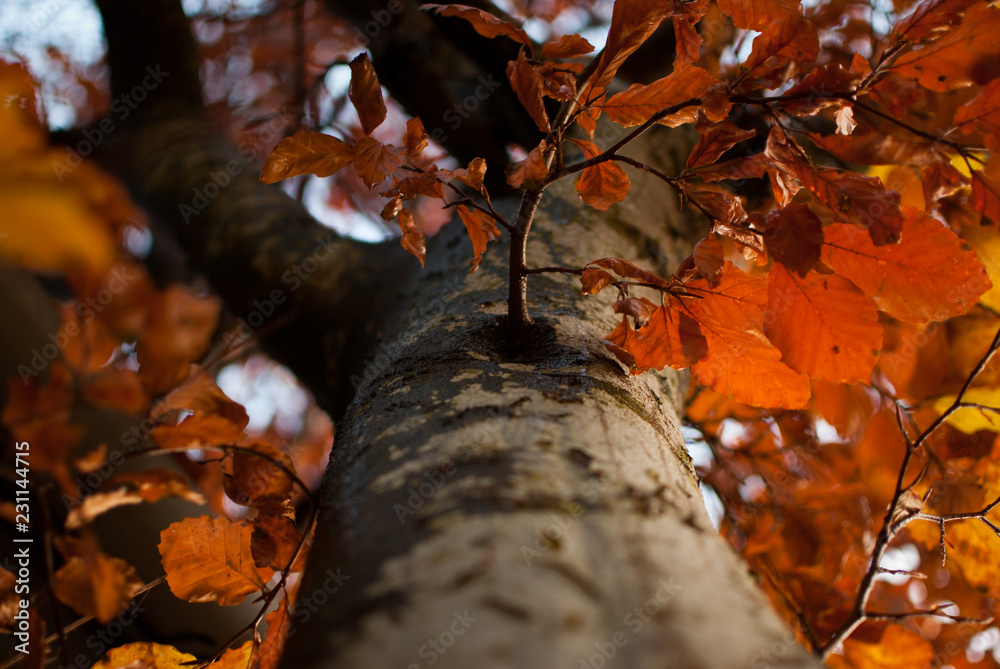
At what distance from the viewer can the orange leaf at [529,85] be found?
564mm

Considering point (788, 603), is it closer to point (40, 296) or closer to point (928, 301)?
point (928, 301)

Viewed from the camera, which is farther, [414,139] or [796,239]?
[414,139]

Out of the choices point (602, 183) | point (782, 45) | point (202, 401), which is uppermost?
point (782, 45)

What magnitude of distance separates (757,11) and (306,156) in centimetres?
55

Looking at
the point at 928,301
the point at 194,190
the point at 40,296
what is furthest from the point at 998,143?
the point at 194,190

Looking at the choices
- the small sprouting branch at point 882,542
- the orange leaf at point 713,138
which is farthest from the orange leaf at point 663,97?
the small sprouting branch at point 882,542

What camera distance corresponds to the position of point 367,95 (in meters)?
0.63

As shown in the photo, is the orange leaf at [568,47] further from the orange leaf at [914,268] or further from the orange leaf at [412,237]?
the orange leaf at [914,268]

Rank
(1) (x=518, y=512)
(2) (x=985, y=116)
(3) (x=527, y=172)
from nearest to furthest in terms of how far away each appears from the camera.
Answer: (1) (x=518, y=512), (3) (x=527, y=172), (2) (x=985, y=116)

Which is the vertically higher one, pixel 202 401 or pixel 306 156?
pixel 306 156

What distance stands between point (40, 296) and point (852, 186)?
1.43 meters

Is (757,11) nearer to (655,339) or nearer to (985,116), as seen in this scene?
(985,116)

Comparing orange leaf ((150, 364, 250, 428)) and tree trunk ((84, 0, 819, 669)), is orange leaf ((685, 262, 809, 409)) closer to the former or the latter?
tree trunk ((84, 0, 819, 669))

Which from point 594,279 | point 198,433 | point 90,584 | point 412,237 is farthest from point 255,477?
point 594,279
